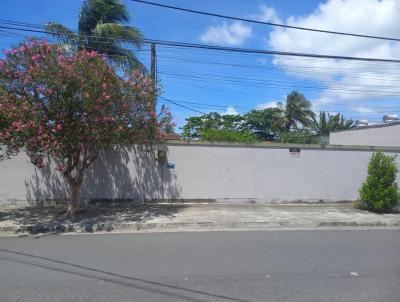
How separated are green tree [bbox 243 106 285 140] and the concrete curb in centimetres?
3300

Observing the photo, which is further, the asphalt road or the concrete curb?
the concrete curb

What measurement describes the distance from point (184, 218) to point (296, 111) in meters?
37.7

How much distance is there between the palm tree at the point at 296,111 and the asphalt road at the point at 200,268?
124ft

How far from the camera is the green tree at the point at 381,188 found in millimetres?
12961

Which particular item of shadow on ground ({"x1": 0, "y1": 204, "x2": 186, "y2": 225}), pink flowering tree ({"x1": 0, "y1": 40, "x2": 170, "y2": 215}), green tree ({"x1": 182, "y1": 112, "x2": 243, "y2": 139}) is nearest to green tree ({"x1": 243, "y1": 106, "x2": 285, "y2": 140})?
green tree ({"x1": 182, "y1": 112, "x2": 243, "y2": 139})

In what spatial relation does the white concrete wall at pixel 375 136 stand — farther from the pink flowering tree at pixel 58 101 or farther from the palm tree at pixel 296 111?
the palm tree at pixel 296 111

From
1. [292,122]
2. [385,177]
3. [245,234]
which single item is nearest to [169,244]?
[245,234]

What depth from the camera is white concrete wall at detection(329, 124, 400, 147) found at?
23.3m

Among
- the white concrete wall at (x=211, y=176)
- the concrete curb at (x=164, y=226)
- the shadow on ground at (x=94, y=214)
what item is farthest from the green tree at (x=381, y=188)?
the shadow on ground at (x=94, y=214)

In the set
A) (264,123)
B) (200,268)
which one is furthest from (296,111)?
(200,268)

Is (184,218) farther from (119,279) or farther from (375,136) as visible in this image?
(375,136)

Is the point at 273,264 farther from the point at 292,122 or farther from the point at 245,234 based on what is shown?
the point at 292,122

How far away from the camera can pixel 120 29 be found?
57.9 ft

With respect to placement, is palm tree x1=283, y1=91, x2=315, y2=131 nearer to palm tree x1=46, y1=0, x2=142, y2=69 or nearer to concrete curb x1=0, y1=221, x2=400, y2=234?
palm tree x1=46, y1=0, x2=142, y2=69
